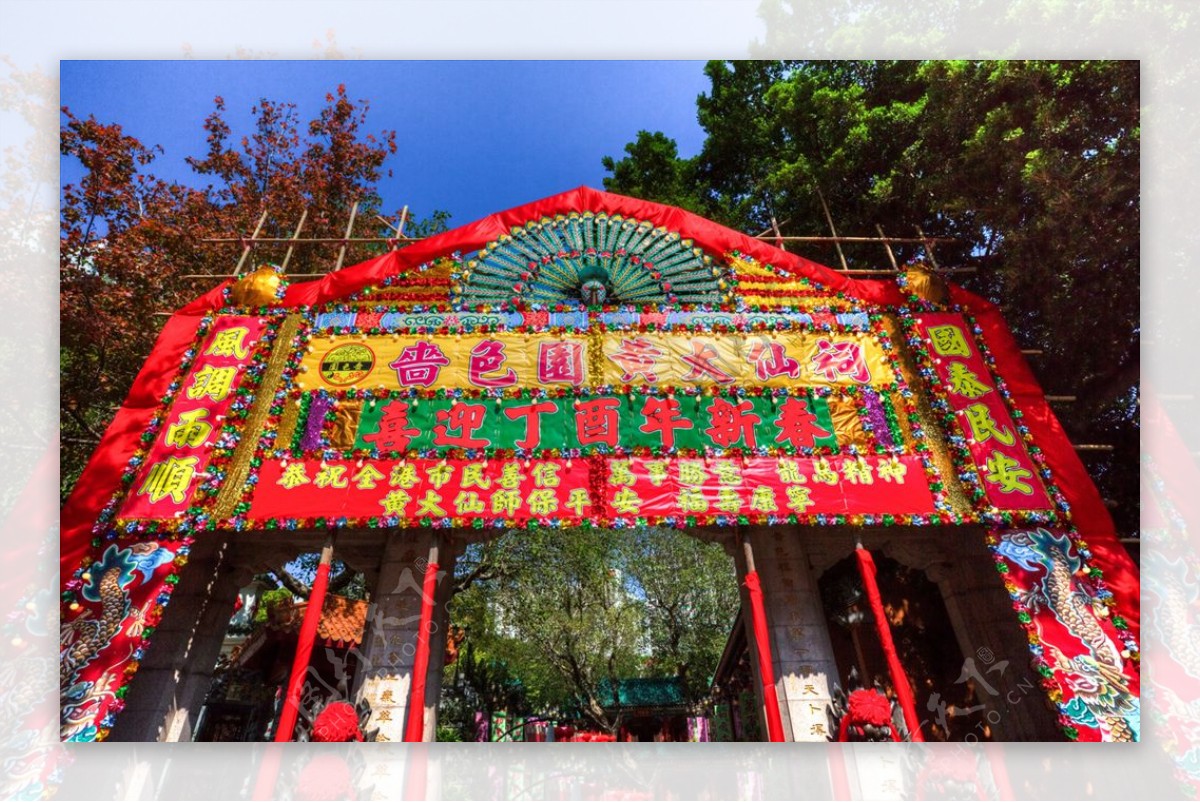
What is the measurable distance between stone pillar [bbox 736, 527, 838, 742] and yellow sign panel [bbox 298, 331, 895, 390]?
67.3 inches

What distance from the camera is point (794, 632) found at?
20.5 feet

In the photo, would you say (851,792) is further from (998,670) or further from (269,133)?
(269,133)

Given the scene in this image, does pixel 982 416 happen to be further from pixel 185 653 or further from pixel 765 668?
pixel 185 653

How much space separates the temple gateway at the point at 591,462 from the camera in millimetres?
5332

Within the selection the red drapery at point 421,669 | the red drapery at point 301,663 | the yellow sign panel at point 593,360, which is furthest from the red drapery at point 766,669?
the red drapery at point 301,663

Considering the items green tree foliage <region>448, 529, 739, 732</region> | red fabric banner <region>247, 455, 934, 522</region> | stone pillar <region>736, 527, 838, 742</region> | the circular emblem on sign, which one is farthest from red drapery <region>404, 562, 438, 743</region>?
green tree foliage <region>448, 529, 739, 732</region>

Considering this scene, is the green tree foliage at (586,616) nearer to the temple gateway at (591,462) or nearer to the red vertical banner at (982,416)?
the temple gateway at (591,462)

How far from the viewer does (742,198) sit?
1341 centimetres

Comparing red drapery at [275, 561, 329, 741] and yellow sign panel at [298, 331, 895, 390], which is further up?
yellow sign panel at [298, 331, 895, 390]

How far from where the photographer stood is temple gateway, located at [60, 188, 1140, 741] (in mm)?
5332

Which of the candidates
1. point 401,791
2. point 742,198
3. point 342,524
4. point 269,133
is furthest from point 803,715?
point 269,133

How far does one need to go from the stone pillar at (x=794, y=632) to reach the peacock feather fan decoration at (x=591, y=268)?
2860mm

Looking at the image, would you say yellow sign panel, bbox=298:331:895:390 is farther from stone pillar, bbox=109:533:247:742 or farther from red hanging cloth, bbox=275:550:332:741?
stone pillar, bbox=109:533:247:742

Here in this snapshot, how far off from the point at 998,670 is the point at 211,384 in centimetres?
838
